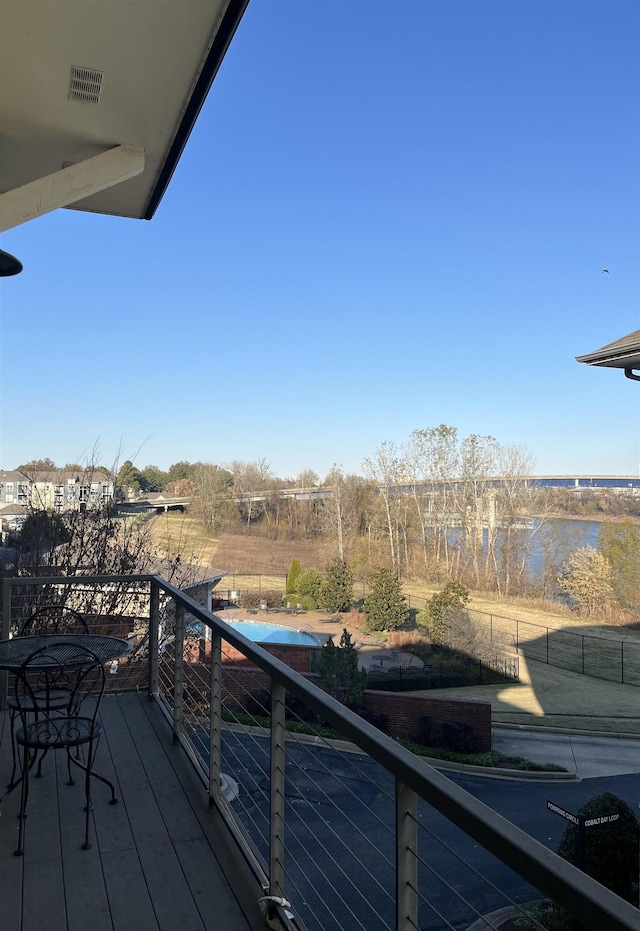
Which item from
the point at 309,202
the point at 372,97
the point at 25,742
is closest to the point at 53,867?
the point at 25,742

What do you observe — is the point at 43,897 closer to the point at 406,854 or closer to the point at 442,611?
the point at 406,854

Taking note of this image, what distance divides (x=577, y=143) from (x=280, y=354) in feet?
65.6

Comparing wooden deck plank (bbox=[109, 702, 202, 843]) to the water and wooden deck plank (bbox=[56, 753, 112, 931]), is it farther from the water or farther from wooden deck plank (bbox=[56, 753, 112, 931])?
the water

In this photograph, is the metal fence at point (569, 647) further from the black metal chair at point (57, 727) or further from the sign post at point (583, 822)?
the black metal chair at point (57, 727)

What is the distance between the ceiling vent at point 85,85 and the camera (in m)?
2.36

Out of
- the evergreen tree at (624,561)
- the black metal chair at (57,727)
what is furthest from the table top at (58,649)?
the evergreen tree at (624,561)

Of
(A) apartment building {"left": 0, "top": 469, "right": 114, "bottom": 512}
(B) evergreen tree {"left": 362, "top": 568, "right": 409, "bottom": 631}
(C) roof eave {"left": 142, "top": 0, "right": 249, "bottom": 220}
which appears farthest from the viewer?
(B) evergreen tree {"left": 362, "top": 568, "right": 409, "bottom": 631}

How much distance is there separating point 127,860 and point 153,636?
1.74 metres

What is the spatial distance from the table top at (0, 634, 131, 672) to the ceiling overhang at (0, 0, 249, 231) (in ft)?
5.87

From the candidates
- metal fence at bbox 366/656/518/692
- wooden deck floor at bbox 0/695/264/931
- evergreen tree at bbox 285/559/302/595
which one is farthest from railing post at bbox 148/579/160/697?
evergreen tree at bbox 285/559/302/595

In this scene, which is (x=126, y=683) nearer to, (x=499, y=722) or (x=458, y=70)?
(x=499, y=722)

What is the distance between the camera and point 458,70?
76.1 ft

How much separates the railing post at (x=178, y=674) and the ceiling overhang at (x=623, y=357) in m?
3.89

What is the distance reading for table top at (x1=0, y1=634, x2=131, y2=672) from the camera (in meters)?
2.38
